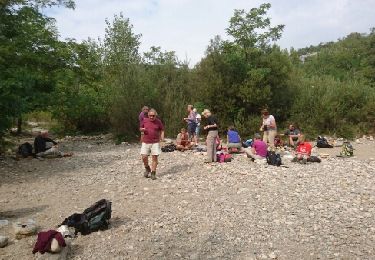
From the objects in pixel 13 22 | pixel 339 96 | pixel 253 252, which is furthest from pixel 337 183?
pixel 339 96

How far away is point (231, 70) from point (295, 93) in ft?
13.7

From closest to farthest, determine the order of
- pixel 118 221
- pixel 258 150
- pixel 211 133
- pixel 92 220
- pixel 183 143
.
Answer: pixel 92 220, pixel 118 221, pixel 211 133, pixel 258 150, pixel 183 143

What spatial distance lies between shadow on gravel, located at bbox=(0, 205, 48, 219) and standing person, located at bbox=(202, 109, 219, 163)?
549 cm

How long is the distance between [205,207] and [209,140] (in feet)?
14.9

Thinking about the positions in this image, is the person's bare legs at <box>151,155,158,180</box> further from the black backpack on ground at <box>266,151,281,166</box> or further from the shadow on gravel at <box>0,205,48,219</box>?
the black backpack on ground at <box>266,151,281,166</box>

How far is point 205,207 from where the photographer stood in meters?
8.56

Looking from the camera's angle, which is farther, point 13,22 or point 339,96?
point 339,96

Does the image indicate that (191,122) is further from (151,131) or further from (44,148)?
(151,131)

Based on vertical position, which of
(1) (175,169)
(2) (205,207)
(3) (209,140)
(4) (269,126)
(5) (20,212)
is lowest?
(5) (20,212)

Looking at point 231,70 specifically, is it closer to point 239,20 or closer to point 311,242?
point 239,20

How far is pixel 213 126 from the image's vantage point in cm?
1280

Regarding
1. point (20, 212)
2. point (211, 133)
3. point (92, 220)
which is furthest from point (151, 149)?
point (92, 220)

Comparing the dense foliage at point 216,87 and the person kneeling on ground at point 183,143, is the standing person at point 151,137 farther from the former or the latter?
the dense foliage at point 216,87

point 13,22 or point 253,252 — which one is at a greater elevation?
point 13,22
